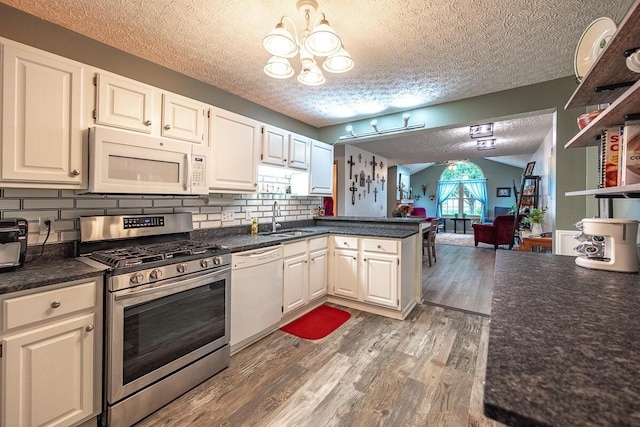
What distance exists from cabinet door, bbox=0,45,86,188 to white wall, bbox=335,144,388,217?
13.0 ft

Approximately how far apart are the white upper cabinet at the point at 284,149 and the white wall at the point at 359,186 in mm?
1906

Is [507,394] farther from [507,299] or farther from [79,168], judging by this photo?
[79,168]

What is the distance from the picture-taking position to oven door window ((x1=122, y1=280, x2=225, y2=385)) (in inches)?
61.1

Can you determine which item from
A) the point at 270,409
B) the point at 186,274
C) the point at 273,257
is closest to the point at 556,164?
the point at 273,257

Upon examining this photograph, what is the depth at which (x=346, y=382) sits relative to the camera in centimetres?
190

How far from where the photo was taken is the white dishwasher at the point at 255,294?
7.21 feet

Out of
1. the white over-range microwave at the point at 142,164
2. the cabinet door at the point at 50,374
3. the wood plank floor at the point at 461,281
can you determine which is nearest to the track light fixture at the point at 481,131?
the wood plank floor at the point at 461,281

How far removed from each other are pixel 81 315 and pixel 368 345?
200cm

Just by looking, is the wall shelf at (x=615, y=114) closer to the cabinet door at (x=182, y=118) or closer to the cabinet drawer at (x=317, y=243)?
the cabinet drawer at (x=317, y=243)

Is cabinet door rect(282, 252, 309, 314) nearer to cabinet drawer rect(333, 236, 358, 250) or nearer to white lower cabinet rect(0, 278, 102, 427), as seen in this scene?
cabinet drawer rect(333, 236, 358, 250)

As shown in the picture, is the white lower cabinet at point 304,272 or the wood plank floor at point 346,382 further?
the white lower cabinet at point 304,272

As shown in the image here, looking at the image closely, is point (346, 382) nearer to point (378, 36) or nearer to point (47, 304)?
point (47, 304)

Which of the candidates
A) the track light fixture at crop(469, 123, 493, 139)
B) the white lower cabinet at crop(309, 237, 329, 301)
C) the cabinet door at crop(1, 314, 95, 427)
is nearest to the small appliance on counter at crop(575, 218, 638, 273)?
the white lower cabinet at crop(309, 237, 329, 301)

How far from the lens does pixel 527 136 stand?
5.18 m
